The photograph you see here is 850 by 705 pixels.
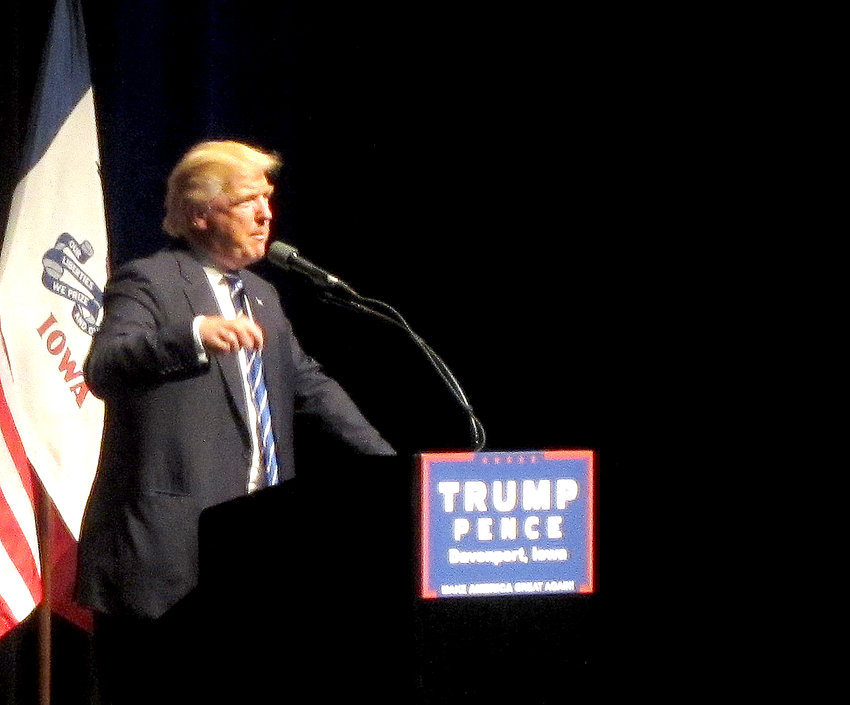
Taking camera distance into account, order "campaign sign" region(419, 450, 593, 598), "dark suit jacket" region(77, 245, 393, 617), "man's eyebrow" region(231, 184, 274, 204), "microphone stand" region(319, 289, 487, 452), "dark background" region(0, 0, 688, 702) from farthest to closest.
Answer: "dark background" region(0, 0, 688, 702)
"man's eyebrow" region(231, 184, 274, 204)
"dark suit jacket" region(77, 245, 393, 617)
"microphone stand" region(319, 289, 487, 452)
"campaign sign" region(419, 450, 593, 598)

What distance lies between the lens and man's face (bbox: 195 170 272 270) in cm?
206

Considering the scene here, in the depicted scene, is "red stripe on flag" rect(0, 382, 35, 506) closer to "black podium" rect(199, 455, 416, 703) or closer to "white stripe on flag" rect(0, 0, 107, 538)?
"white stripe on flag" rect(0, 0, 107, 538)

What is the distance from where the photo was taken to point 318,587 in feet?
5.48

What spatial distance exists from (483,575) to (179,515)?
0.55m

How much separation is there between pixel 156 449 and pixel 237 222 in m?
0.40

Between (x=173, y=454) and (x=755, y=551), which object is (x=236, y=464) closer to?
(x=173, y=454)

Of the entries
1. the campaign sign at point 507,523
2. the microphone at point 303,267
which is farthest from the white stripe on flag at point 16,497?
the campaign sign at point 507,523

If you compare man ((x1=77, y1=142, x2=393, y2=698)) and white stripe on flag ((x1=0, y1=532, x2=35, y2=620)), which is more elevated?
man ((x1=77, y1=142, x2=393, y2=698))

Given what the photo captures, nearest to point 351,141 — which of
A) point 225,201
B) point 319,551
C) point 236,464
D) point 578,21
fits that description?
point 578,21

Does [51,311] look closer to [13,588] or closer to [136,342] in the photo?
[13,588]

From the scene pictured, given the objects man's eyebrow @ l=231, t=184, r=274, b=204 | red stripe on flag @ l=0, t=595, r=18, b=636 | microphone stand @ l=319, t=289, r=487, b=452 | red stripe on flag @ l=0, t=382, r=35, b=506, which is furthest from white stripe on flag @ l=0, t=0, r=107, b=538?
microphone stand @ l=319, t=289, r=487, b=452

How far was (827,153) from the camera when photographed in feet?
8.71

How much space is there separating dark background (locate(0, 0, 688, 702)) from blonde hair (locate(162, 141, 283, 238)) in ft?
3.12

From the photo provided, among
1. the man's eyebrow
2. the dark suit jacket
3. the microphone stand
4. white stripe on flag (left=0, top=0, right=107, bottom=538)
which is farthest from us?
white stripe on flag (left=0, top=0, right=107, bottom=538)
